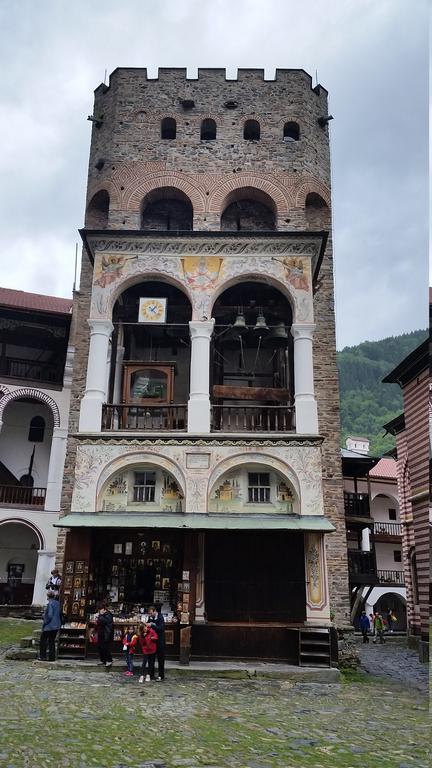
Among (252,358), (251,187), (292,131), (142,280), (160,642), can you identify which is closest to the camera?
(160,642)

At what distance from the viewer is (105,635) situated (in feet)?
44.2

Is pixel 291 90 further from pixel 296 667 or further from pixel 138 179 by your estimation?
pixel 296 667

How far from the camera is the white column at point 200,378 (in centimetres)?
1655

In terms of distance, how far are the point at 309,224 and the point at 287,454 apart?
30.9 ft

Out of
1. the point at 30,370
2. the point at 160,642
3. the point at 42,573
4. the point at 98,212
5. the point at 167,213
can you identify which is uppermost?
the point at 98,212

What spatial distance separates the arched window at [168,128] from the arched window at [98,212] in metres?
2.92

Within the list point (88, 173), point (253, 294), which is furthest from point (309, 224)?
point (88, 173)

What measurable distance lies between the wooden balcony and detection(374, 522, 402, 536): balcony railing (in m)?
11.4

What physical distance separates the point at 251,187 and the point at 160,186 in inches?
115

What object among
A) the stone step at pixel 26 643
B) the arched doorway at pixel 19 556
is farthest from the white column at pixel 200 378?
the arched doorway at pixel 19 556

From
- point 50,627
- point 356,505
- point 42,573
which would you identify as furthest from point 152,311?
point 356,505

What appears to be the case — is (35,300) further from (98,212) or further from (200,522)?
(200,522)

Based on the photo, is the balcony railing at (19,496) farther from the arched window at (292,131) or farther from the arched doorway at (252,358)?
the arched window at (292,131)

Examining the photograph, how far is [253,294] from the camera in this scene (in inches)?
782
